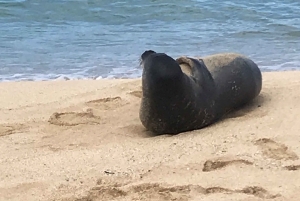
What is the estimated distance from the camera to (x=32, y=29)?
938 centimetres

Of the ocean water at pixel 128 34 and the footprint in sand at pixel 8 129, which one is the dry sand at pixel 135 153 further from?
the ocean water at pixel 128 34

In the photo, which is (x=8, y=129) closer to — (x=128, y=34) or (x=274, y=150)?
(x=274, y=150)

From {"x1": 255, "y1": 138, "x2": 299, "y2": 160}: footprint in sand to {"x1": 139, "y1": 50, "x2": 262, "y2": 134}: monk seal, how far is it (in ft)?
2.02

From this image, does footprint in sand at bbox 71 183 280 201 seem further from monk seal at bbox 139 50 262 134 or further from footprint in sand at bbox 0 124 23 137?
footprint in sand at bbox 0 124 23 137

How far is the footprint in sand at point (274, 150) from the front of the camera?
325 centimetres

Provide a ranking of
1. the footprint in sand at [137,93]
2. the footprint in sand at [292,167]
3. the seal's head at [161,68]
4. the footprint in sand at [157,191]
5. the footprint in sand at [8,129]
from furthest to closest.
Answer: the footprint in sand at [137,93]
the footprint in sand at [8,129]
the seal's head at [161,68]
the footprint in sand at [292,167]
the footprint in sand at [157,191]

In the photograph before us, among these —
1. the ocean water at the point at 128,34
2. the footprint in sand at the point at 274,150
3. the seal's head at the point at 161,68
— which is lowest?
the ocean water at the point at 128,34

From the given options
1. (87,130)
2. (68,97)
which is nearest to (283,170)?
(87,130)

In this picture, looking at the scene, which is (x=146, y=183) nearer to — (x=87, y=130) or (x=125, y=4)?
(x=87, y=130)

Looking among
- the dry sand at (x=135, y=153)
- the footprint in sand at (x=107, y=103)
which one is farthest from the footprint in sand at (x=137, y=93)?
the footprint in sand at (x=107, y=103)

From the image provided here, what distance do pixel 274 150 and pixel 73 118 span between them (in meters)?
1.75

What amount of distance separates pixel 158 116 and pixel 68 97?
4.71 ft

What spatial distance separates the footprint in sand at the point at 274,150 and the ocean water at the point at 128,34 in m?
3.01

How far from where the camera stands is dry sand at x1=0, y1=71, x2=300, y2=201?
2887 millimetres
